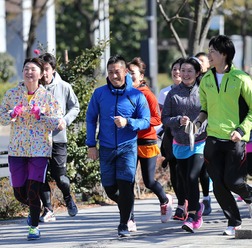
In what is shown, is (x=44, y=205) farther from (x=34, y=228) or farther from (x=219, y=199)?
(x=219, y=199)

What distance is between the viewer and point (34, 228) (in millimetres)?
8344

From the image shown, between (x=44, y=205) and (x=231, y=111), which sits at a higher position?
(x=231, y=111)

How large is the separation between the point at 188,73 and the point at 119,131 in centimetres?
115

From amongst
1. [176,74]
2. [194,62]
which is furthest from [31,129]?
[176,74]

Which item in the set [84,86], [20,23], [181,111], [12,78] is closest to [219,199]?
[181,111]

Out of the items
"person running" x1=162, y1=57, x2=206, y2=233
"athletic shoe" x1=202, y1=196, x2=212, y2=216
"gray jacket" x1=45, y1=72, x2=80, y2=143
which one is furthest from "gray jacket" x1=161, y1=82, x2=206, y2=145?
"athletic shoe" x1=202, y1=196, x2=212, y2=216

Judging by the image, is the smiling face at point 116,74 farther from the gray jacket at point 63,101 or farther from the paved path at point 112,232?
the paved path at point 112,232

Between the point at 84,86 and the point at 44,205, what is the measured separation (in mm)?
1968

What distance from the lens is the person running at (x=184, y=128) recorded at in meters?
8.72

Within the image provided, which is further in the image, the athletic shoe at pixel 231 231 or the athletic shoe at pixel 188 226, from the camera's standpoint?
the athletic shoe at pixel 188 226

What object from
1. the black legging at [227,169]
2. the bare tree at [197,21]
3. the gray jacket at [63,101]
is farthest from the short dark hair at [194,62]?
the bare tree at [197,21]

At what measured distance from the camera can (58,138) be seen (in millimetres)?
9375

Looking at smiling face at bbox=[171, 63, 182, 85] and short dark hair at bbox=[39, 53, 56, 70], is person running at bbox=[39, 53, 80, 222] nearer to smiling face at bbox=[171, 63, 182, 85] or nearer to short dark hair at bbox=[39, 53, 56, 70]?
short dark hair at bbox=[39, 53, 56, 70]

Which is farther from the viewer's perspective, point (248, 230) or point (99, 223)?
point (99, 223)
